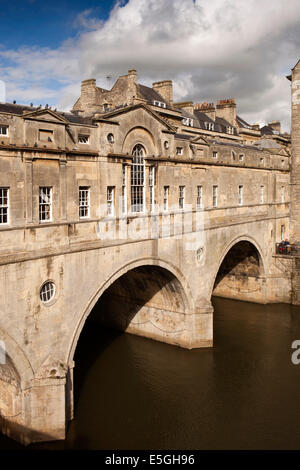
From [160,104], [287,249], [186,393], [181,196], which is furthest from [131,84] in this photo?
[186,393]

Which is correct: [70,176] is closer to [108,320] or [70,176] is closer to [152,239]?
[152,239]

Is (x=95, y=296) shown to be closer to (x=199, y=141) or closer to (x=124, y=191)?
(x=124, y=191)

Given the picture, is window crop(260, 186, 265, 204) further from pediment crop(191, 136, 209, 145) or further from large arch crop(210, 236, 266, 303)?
pediment crop(191, 136, 209, 145)

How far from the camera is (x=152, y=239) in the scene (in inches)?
789

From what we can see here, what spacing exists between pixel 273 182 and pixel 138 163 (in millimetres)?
16628

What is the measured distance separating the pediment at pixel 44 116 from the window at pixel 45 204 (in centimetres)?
226

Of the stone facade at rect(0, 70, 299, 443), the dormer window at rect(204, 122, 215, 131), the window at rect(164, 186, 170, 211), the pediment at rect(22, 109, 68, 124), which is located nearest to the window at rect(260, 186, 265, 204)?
the stone facade at rect(0, 70, 299, 443)

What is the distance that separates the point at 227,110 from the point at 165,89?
14098 mm

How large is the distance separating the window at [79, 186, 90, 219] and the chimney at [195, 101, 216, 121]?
118 ft

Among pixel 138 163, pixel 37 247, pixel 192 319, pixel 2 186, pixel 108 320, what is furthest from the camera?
pixel 108 320

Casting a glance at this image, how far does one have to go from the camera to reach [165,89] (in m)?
41.9

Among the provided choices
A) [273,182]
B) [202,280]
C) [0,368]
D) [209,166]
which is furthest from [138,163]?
[273,182]

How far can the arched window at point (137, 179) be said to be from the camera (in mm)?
19125

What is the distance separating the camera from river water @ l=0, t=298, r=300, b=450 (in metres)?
16.1
